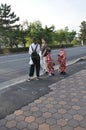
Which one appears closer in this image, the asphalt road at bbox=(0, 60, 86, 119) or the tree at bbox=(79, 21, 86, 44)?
the asphalt road at bbox=(0, 60, 86, 119)

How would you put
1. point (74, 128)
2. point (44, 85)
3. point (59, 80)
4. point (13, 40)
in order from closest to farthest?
point (74, 128) → point (44, 85) → point (59, 80) → point (13, 40)

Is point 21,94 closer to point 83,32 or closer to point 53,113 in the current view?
point 53,113

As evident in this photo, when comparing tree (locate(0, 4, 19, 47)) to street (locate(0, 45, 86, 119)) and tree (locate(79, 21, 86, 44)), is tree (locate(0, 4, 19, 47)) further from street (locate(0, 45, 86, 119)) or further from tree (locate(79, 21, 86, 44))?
Answer: tree (locate(79, 21, 86, 44))

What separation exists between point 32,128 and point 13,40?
121ft

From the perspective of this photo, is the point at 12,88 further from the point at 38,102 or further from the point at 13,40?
the point at 13,40

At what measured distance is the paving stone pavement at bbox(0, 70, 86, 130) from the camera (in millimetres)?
4629

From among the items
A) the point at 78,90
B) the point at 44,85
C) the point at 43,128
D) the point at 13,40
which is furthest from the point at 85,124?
the point at 13,40

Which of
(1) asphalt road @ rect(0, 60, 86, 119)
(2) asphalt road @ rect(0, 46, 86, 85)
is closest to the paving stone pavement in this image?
(1) asphalt road @ rect(0, 60, 86, 119)

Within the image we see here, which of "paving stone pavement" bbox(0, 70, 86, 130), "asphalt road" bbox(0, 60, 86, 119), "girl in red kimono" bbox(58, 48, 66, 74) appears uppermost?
"girl in red kimono" bbox(58, 48, 66, 74)

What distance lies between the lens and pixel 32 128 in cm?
452

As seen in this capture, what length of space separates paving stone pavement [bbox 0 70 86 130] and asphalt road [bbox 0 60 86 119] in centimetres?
21

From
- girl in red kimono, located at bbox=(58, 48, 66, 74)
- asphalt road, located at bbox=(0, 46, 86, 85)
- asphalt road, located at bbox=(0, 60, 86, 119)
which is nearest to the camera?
asphalt road, located at bbox=(0, 60, 86, 119)

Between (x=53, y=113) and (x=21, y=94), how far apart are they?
172cm

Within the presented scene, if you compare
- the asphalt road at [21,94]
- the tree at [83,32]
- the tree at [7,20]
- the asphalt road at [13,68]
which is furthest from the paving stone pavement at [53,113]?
the tree at [83,32]
